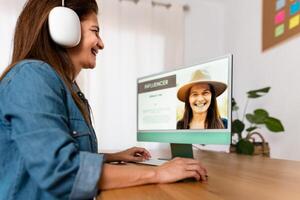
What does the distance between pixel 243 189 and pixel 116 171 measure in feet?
0.88

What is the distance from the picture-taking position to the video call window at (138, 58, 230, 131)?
2.95 ft

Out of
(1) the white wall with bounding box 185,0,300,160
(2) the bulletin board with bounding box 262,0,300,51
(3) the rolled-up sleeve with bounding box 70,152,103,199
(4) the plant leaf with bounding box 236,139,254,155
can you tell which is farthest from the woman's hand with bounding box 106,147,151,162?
(2) the bulletin board with bounding box 262,0,300,51

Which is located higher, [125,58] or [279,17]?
[279,17]

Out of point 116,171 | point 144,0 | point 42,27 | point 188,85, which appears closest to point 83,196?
point 116,171

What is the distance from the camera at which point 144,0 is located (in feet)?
8.11

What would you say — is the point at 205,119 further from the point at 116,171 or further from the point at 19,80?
the point at 19,80

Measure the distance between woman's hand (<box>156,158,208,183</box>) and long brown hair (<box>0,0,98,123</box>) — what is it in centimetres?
22

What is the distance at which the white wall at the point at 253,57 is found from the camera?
1.81m

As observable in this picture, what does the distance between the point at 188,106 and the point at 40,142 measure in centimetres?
57

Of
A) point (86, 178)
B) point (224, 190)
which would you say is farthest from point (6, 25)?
point (224, 190)

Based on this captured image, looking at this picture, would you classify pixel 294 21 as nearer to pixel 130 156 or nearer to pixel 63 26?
pixel 130 156

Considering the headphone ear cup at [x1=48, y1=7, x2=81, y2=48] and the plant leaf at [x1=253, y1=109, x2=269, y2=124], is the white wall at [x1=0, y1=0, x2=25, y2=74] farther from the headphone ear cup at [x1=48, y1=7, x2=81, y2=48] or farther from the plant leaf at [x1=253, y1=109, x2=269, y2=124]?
the plant leaf at [x1=253, y1=109, x2=269, y2=124]

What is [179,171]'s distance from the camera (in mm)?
670

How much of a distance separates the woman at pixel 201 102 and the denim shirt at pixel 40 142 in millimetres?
430
